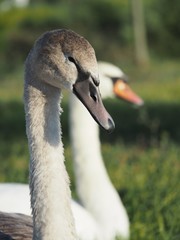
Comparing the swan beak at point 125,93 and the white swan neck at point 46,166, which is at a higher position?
the white swan neck at point 46,166

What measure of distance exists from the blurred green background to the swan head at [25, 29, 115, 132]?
71.3 inches

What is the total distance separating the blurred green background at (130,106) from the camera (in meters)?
5.62

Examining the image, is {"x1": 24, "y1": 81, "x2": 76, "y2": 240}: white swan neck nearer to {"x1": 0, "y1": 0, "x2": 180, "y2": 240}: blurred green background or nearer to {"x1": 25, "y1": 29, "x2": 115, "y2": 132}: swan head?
{"x1": 25, "y1": 29, "x2": 115, "y2": 132}: swan head

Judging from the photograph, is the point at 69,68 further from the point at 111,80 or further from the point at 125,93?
the point at 125,93

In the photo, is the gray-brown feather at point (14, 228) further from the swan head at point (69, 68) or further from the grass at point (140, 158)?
the grass at point (140, 158)

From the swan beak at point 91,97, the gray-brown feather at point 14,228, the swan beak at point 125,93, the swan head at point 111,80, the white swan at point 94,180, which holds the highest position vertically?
the swan beak at point 91,97

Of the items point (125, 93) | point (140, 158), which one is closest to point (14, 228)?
point (125, 93)

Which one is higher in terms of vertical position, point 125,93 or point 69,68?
point 69,68

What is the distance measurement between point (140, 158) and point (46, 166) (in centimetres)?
438

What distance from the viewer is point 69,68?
305 cm

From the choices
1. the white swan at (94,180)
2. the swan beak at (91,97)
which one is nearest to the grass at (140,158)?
the white swan at (94,180)

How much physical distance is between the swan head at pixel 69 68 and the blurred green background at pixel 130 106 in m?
1.81

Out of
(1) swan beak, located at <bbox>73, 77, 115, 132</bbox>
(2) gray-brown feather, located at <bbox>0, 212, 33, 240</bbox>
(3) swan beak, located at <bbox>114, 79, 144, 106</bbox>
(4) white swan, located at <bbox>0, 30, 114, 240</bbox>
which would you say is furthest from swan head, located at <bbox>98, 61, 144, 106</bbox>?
(1) swan beak, located at <bbox>73, 77, 115, 132</bbox>

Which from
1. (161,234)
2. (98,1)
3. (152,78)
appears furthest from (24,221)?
(98,1)
